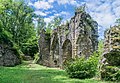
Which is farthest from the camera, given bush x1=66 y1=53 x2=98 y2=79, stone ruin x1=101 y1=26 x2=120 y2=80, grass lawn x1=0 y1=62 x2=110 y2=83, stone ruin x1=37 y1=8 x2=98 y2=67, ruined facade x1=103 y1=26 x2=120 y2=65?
stone ruin x1=37 y1=8 x2=98 y2=67

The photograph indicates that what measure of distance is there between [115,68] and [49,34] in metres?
23.6

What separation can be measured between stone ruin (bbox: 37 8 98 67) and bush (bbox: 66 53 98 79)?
19.2ft

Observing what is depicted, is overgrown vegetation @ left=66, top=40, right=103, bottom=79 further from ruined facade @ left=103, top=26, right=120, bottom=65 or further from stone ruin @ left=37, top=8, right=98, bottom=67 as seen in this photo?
stone ruin @ left=37, top=8, right=98, bottom=67

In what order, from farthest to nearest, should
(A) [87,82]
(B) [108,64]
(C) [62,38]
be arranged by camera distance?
(C) [62,38]
(B) [108,64]
(A) [87,82]

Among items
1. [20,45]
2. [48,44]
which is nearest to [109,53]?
[48,44]

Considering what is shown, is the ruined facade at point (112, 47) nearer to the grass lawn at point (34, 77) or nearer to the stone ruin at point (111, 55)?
the stone ruin at point (111, 55)

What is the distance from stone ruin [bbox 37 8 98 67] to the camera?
24.6m

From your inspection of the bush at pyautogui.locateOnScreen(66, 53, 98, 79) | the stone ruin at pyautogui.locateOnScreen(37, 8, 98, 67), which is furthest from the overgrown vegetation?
the stone ruin at pyautogui.locateOnScreen(37, 8, 98, 67)

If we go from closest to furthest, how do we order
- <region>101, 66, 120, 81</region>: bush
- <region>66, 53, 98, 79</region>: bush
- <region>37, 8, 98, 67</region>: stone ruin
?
<region>101, 66, 120, 81</region>: bush
<region>66, 53, 98, 79</region>: bush
<region>37, 8, 98, 67</region>: stone ruin

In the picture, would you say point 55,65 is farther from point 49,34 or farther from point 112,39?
point 112,39

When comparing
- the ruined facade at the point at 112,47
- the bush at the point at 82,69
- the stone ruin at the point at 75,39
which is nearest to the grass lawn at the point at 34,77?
the bush at the point at 82,69

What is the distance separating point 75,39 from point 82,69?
875 cm

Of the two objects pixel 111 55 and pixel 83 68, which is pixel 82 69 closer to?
pixel 83 68

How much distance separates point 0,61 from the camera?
102 ft
